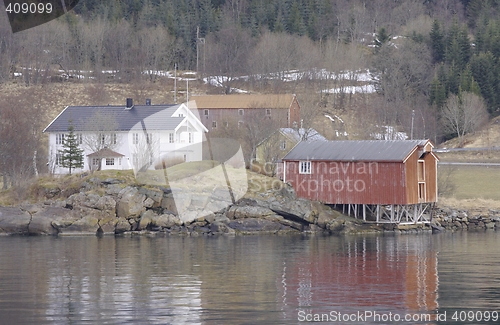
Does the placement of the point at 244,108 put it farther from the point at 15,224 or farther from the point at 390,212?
the point at 15,224

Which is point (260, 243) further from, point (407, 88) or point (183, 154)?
point (407, 88)

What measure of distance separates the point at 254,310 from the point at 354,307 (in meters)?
2.83

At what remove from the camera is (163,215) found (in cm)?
4559

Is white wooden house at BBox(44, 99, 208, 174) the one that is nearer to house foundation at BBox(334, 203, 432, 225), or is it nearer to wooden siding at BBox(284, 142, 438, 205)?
wooden siding at BBox(284, 142, 438, 205)

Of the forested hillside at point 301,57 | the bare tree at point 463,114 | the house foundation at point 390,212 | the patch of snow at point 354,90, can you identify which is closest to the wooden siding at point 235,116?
the forested hillside at point 301,57

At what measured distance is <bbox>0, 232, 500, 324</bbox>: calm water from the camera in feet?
74.7

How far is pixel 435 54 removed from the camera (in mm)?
94500

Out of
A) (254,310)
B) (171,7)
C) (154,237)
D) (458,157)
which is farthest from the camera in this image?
(171,7)

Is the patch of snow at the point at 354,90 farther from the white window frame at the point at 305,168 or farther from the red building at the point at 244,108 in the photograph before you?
the white window frame at the point at 305,168

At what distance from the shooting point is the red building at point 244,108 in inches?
2717

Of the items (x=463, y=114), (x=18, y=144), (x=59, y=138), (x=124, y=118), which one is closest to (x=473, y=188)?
(x=463, y=114)

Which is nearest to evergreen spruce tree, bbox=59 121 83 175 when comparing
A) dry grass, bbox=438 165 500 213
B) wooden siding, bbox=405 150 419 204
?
wooden siding, bbox=405 150 419 204

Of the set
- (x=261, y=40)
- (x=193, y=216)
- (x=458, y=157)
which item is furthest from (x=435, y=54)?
(x=193, y=216)

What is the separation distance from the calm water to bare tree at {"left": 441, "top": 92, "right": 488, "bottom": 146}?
33.8 m
